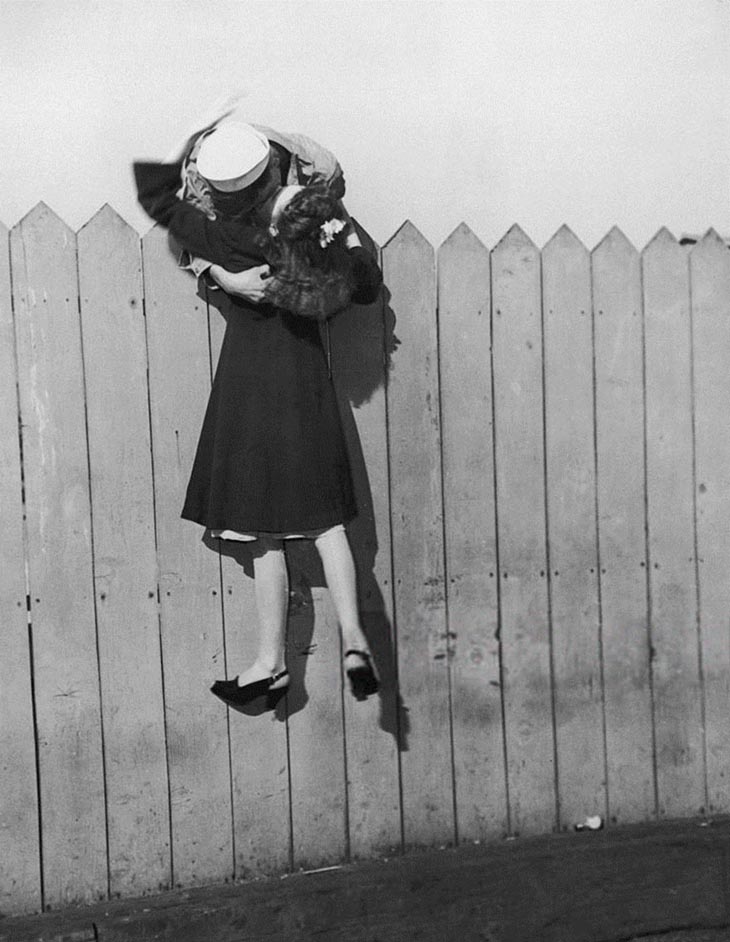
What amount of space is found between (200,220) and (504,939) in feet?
7.20

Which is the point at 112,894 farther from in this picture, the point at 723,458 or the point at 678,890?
the point at 723,458

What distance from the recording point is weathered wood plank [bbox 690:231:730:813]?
3775 mm

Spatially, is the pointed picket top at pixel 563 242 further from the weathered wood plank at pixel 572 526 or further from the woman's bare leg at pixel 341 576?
the woman's bare leg at pixel 341 576

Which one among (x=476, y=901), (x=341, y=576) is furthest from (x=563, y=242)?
(x=476, y=901)

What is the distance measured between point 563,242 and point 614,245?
0.17 m

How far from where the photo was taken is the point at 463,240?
3.55 m

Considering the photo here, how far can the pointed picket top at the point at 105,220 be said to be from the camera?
128 inches

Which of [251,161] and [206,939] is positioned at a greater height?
[251,161]

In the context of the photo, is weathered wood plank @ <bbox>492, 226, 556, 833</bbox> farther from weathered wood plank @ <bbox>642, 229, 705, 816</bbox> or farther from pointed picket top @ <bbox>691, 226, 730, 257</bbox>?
pointed picket top @ <bbox>691, 226, 730, 257</bbox>

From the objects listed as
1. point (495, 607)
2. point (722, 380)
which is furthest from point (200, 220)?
point (722, 380)

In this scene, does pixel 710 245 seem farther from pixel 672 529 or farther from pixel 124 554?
pixel 124 554

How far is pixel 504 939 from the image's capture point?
3533 mm

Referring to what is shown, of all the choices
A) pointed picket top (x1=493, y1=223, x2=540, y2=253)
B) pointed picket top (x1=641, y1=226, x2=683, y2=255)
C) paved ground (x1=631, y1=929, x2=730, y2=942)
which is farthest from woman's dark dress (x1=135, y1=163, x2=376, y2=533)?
paved ground (x1=631, y1=929, x2=730, y2=942)

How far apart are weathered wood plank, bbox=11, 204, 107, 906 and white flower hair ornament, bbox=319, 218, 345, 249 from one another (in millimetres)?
656
